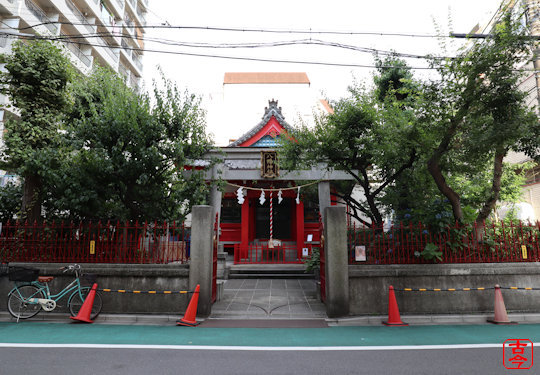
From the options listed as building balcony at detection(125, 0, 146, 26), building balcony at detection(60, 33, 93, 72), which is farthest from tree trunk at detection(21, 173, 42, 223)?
building balcony at detection(125, 0, 146, 26)

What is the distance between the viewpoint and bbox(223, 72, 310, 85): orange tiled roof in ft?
111

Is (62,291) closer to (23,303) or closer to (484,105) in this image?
(23,303)

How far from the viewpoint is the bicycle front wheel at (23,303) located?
6590 mm

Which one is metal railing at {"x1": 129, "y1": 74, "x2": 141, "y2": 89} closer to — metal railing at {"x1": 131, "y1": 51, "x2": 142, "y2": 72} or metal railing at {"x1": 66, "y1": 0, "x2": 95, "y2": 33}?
metal railing at {"x1": 131, "y1": 51, "x2": 142, "y2": 72}

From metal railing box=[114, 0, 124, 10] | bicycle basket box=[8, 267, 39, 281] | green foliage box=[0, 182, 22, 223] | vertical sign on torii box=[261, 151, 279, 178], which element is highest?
metal railing box=[114, 0, 124, 10]

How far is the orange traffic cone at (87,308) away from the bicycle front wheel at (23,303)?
1044mm

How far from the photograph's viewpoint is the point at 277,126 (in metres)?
16.7

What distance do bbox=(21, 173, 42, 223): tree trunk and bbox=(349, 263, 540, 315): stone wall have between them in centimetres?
904

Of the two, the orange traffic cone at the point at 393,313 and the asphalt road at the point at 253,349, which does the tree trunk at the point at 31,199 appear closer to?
the asphalt road at the point at 253,349

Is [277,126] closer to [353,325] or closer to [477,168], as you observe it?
[477,168]

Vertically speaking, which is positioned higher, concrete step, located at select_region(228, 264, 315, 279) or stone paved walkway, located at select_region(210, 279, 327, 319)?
concrete step, located at select_region(228, 264, 315, 279)

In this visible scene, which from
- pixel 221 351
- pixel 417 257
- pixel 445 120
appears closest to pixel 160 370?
pixel 221 351

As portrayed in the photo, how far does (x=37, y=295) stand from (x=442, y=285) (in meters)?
9.56

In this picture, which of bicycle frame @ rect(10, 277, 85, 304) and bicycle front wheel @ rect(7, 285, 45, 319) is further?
bicycle frame @ rect(10, 277, 85, 304)
